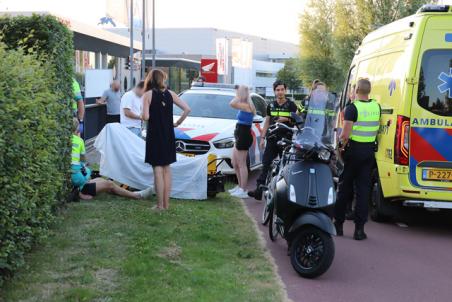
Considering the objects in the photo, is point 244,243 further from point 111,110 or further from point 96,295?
point 111,110

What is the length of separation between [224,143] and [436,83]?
4506mm

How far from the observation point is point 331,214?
597 centimetres

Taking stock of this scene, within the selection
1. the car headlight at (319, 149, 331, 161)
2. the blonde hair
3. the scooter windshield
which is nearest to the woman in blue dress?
the scooter windshield

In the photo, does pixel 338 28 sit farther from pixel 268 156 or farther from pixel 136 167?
pixel 136 167

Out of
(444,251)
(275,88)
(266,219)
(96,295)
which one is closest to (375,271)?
(444,251)

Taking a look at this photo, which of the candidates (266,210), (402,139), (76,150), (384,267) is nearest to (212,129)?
(76,150)

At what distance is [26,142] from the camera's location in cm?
423

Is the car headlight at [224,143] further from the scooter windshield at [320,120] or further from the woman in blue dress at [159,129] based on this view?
the scooter windshield at [320,120]

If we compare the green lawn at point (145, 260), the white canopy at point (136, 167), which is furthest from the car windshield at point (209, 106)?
the green lawn at point (145, 260)

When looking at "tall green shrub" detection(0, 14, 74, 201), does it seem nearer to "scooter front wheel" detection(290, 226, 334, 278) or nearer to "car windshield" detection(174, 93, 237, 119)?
"scooter front wheel" detection(290, 226, 334, 278)

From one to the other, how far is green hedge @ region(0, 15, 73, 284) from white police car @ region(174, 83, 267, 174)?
4358 mm

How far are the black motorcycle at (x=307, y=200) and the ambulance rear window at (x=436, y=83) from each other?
148 cm

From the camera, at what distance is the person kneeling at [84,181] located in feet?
26.3

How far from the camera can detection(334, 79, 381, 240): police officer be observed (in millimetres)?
7195
